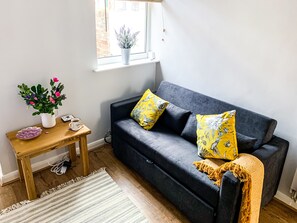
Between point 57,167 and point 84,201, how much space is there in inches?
24.1

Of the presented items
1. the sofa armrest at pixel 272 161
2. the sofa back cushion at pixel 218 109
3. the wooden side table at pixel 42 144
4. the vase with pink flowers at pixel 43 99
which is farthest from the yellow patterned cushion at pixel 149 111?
the sofa armrest at pixel 272 161

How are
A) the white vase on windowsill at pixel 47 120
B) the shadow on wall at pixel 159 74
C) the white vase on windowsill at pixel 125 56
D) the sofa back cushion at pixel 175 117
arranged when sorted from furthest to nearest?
the shadow on wall at pixel 159 74
the white vase on windowsill at pixel 125 56
the sofa back cushion at pixel 175 117
the white vase on windowsill at pixel 47 120

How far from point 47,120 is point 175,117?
126 centimetres

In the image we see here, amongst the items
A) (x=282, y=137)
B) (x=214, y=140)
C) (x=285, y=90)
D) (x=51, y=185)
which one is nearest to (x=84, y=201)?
(x=51, y=185)

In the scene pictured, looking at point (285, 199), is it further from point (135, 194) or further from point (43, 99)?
point (43, 99)

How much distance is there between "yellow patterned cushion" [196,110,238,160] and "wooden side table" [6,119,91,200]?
3.61 ft

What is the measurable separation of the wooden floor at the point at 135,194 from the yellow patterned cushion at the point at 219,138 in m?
0.60

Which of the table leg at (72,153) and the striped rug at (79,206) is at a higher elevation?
the table leg at (72,153)

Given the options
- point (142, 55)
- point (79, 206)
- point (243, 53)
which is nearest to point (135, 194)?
point (79, 206)

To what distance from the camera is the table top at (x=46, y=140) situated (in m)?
1.92

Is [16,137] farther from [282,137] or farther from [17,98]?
[282,137]

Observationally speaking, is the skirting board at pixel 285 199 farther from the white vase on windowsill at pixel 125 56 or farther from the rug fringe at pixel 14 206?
the rug fringe at pixel 14 206

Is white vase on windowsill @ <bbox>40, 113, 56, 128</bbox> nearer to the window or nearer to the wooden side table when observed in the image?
the wooden side table

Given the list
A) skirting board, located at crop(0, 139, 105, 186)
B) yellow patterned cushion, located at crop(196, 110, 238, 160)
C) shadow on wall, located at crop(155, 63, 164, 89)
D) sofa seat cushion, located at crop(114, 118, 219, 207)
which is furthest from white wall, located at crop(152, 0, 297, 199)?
skirting board, located at crop(0, 139, 105, 186)
